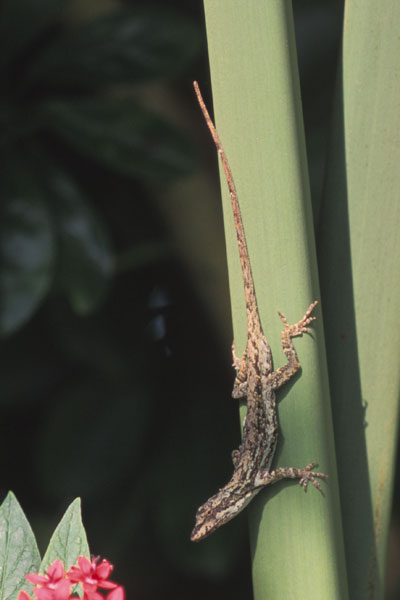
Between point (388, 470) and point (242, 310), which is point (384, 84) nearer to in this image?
point (242, 310)

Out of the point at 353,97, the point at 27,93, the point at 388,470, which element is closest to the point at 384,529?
the point at 388,470

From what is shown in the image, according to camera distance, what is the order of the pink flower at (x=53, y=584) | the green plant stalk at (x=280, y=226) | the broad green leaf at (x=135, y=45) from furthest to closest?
the broad green leaf at (x=135, y=45) < the green plant stalk at (x=280, y=226) < the pink flower at (x=53, y=584)

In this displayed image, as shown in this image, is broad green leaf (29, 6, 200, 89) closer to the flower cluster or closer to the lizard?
the lizard

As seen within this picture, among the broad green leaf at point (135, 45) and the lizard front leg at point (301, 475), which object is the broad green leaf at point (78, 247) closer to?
the broad green leaf at point (135, 45)

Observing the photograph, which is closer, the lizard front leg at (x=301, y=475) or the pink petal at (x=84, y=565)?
the pink petal at (x=84, y=565)

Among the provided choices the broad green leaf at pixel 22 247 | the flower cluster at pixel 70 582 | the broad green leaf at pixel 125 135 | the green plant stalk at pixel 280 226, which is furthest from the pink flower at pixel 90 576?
the broad green leaf at pixel 125 135

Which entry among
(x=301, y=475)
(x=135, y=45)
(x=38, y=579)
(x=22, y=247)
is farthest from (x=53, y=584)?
(x=135, y=45)
